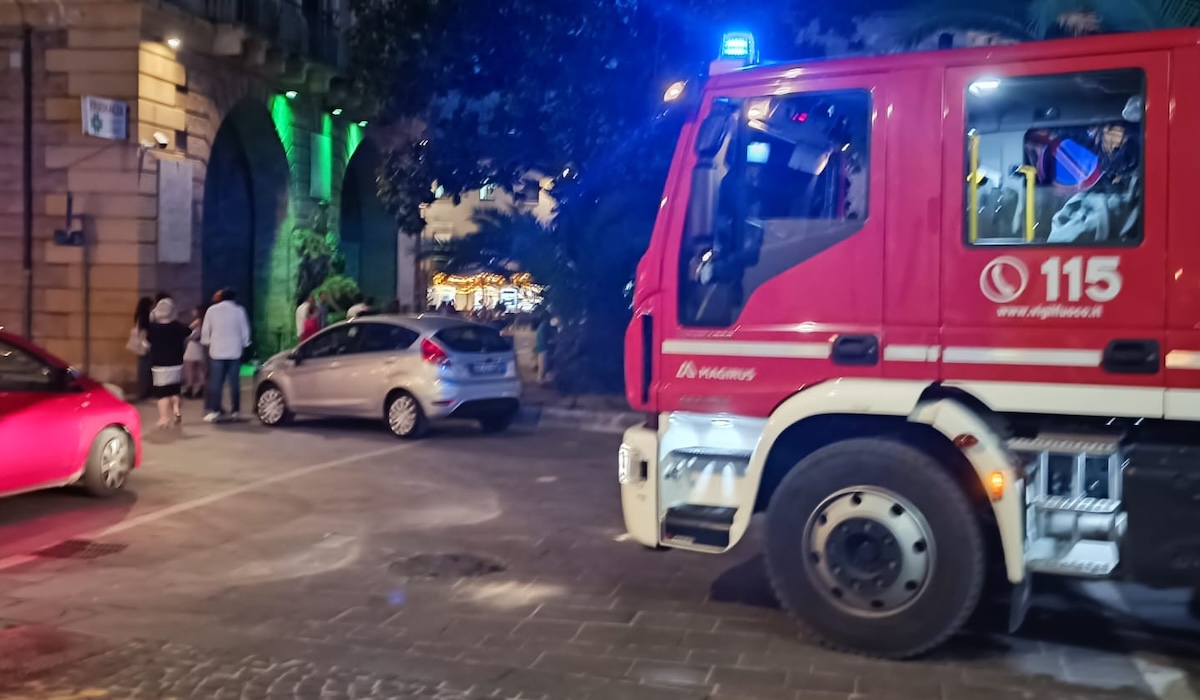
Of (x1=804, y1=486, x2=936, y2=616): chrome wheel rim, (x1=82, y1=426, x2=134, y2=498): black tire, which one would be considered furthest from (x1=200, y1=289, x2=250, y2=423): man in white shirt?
(x1=804, y1=486, x2=936, y2=616): chrome wheel rim

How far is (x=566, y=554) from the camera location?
796 cm

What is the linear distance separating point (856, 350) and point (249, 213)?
19216mm

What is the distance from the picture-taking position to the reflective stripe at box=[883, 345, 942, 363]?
5598 millimetres

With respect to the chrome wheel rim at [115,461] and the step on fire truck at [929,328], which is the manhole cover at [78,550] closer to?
the chrome wheel rim at [115,461]

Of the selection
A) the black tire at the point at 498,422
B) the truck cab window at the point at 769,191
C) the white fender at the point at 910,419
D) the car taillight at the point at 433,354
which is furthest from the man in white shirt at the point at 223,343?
the white fender at the point at 910,419

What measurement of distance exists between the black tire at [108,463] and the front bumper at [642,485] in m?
5.44

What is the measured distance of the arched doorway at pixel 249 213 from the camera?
21688 millimetres

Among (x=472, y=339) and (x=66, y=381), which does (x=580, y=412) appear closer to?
(x=472, y=339)

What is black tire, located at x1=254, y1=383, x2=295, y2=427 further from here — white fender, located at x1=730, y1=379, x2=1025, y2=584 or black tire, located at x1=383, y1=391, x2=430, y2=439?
white fender, located at x1=730, y1=379, x2=1025, y2=584

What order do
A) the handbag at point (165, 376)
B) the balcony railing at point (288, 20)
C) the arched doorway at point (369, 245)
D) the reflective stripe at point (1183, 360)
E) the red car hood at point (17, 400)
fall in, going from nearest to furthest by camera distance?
the reflective stripe at point (1183, 360) < the red car hood at point (17, 400) < the handbag at point (165, 376) < the balcony railing at point (288, 20) < the arched doorway at point (369, 245)

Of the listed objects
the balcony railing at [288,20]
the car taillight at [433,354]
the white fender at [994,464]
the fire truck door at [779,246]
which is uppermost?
the balcony railing at [288,20]

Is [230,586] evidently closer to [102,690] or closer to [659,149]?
[102,690]

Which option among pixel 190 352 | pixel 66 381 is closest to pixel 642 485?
pixel 66 381

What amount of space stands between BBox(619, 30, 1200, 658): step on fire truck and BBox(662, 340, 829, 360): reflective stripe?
1 cm
